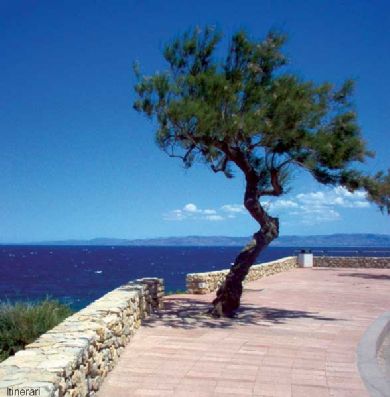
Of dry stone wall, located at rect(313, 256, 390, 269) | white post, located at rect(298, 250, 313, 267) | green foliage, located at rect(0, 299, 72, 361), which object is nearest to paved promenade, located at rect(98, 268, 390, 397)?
green foliage, located at rect(0, 299, 72, 361)

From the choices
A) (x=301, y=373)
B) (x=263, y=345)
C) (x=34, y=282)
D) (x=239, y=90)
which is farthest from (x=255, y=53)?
(x=34, y=282)

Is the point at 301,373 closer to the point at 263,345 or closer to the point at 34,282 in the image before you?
the point at 263,345

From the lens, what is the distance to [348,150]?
36.9 ft

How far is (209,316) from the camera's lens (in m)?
11.3

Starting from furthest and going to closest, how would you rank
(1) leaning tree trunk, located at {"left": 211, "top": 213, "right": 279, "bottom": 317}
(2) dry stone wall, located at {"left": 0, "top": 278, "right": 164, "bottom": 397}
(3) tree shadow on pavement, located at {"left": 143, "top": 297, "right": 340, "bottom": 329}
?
(1) leaning tree trunk, located at {"left": 211, "top": 213, "right": 279, "bottom": 317} < (3) tree shadow on pavement, located at {"left": 143, "top": 297, "right": 340, "bottom": 329} < (2) dry stone wall, located at {"left": 0, "top": 278, "right": 164, "bottom": 397}

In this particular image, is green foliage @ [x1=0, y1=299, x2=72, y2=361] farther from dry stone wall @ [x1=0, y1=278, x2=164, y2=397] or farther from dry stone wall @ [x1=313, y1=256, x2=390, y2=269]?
dry stone wall @ [x1=313, y1=256, x2=390, y2=269]

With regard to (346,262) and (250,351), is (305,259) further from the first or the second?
(250,351)

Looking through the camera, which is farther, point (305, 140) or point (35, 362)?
point (305, 140)

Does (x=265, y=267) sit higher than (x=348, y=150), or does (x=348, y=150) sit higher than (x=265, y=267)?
(x=348, y=150)

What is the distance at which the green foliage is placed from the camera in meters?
9.02

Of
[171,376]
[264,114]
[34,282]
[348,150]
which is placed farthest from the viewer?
[34,282]

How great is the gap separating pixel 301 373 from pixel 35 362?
3.68 m

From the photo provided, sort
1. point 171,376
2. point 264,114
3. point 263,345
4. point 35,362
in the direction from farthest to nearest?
point 264,114, point 263,345, point 171,376, point 35,362

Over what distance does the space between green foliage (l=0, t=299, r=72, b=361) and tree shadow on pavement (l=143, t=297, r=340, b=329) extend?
1.79 m
